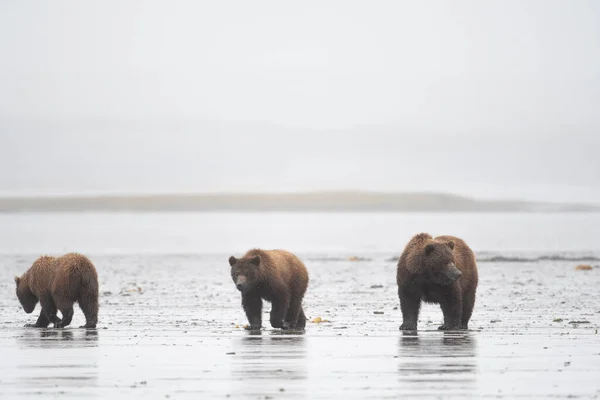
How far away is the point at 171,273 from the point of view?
4569 centimetres

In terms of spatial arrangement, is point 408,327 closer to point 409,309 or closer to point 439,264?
point 409,309

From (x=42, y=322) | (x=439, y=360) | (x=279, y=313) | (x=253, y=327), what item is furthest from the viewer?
(x=42, y=322)

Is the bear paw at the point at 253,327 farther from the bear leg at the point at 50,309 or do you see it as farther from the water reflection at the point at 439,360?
the bear leg at the point at 50,309

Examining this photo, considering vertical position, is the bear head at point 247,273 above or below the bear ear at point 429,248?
below

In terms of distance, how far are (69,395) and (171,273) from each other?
109 ft

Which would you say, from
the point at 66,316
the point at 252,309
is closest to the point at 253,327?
the point at 252,309

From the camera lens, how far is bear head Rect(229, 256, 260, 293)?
822 inches

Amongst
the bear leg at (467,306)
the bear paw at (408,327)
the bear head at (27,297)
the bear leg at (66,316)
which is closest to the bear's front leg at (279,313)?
the bear paw at (408,327)

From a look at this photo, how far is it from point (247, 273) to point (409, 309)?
292 centimetres

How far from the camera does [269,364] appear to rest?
49.6 ft

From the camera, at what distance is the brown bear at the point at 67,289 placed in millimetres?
21312

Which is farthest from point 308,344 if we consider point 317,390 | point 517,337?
point 317,390

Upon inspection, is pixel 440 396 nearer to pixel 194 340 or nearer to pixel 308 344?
pixel 308 344

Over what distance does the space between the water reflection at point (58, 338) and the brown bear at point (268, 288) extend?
2700 mm
